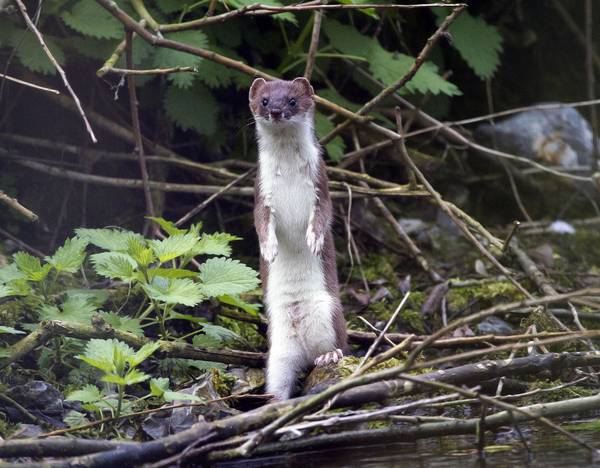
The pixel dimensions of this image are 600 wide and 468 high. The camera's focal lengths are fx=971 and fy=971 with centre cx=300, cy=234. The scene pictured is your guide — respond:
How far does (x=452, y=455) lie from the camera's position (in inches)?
166

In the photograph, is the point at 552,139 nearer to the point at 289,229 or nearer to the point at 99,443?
the point at 289,229

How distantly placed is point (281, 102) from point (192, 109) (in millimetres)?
1390

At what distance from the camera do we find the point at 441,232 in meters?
8.04

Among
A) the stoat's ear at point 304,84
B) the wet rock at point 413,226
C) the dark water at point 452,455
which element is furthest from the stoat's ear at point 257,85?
the wet rock at point 413,226

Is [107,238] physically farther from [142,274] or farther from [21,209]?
[21,209]

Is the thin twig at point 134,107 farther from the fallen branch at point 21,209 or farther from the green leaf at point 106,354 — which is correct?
the green leaf at point 106,354

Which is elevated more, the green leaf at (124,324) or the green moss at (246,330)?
the green moss at (246,330)

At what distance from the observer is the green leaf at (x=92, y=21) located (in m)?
5.88

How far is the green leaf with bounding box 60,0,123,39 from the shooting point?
5.88m

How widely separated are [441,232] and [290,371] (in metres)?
3.23

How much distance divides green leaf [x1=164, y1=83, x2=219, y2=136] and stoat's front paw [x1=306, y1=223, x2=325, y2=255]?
163 centimetres

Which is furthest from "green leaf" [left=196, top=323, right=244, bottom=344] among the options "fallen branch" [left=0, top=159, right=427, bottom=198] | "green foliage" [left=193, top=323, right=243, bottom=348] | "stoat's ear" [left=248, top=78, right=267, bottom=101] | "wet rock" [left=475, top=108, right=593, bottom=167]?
"wet rock" [left=475, top=108, right=593, bottom=167]

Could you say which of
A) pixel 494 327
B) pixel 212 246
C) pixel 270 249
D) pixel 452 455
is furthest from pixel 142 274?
pixel 494 327

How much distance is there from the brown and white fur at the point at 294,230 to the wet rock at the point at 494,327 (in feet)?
4.25
